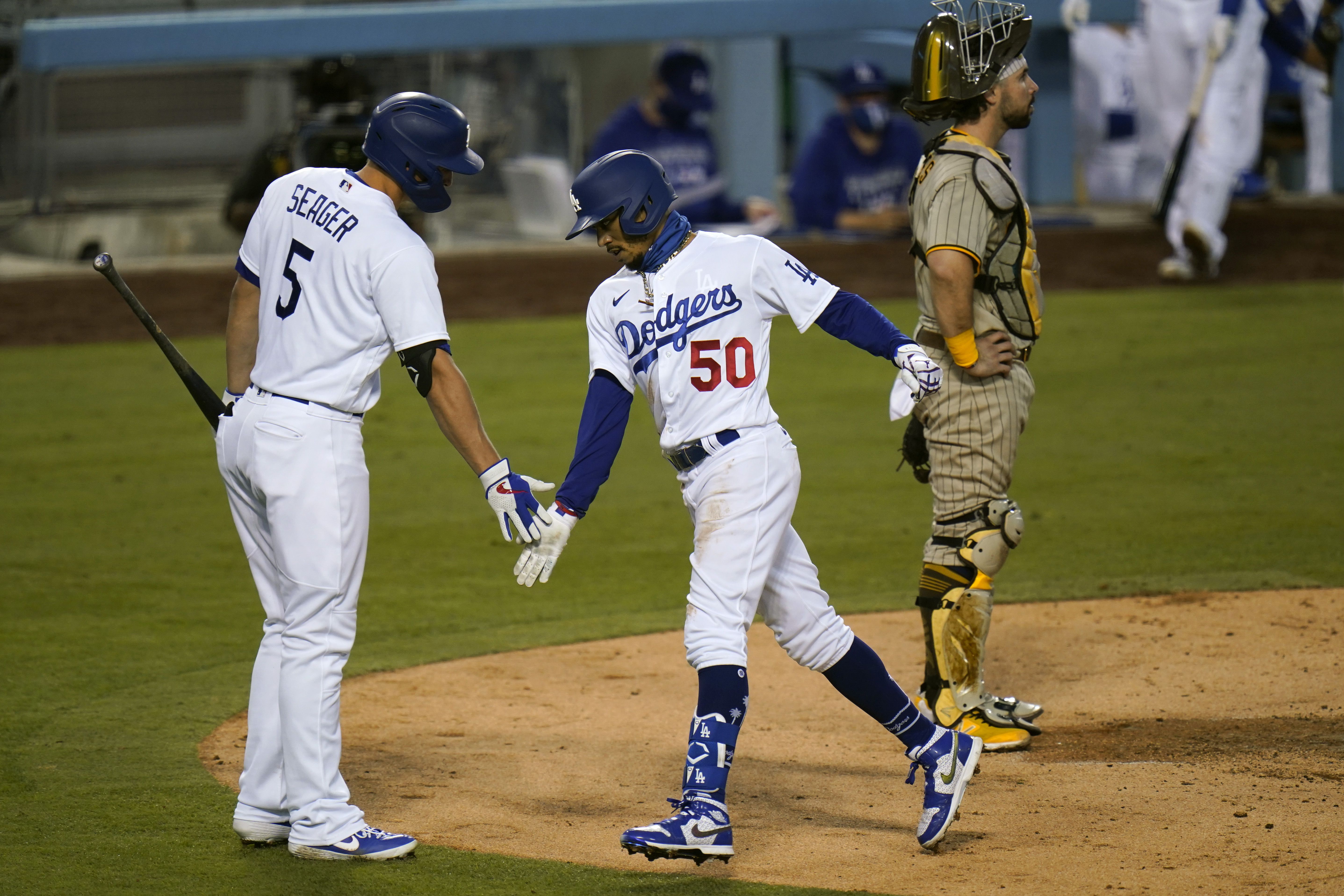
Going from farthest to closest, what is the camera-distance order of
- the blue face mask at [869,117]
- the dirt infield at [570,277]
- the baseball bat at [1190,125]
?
the blue face mask at [869,117] < the dirt infield at [570,277] < the baseball bat at [1190,125]

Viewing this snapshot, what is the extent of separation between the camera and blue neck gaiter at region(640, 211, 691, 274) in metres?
3.75

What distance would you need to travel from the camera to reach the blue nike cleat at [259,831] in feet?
12.7

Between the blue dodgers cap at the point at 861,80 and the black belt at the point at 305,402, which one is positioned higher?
A: the blue dodgers cap at the point at 861,80

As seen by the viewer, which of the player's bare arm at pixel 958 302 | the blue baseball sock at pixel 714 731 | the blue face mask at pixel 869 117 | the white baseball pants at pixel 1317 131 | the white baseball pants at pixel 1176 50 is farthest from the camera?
the white baseball pants at pixel 1317 131

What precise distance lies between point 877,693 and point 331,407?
146 cm

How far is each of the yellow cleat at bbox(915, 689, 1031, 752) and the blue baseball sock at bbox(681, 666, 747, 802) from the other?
3.36 ft

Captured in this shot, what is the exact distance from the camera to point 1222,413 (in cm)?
920

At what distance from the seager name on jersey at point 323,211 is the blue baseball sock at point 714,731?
132 cm

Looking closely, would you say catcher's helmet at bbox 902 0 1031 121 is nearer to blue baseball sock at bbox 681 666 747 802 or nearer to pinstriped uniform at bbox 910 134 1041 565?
pinstriped uniform at bbox 910 134 1041 565

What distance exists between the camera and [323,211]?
3725mm

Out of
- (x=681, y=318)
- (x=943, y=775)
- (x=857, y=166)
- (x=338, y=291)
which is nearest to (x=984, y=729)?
(x=943, y=775)

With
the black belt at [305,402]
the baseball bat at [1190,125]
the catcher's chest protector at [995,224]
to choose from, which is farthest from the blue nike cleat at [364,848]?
the baseball bat at [1190,125]

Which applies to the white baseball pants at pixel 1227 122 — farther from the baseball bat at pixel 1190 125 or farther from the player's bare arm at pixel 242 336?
the player's bare arm at pixel 242 336

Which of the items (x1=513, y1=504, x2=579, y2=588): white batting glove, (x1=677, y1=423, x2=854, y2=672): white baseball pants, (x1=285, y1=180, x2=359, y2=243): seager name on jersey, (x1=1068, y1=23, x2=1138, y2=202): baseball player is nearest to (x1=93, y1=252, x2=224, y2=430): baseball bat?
(x1=285, y1=180, x2=359, y2=243): seager name on jersey
